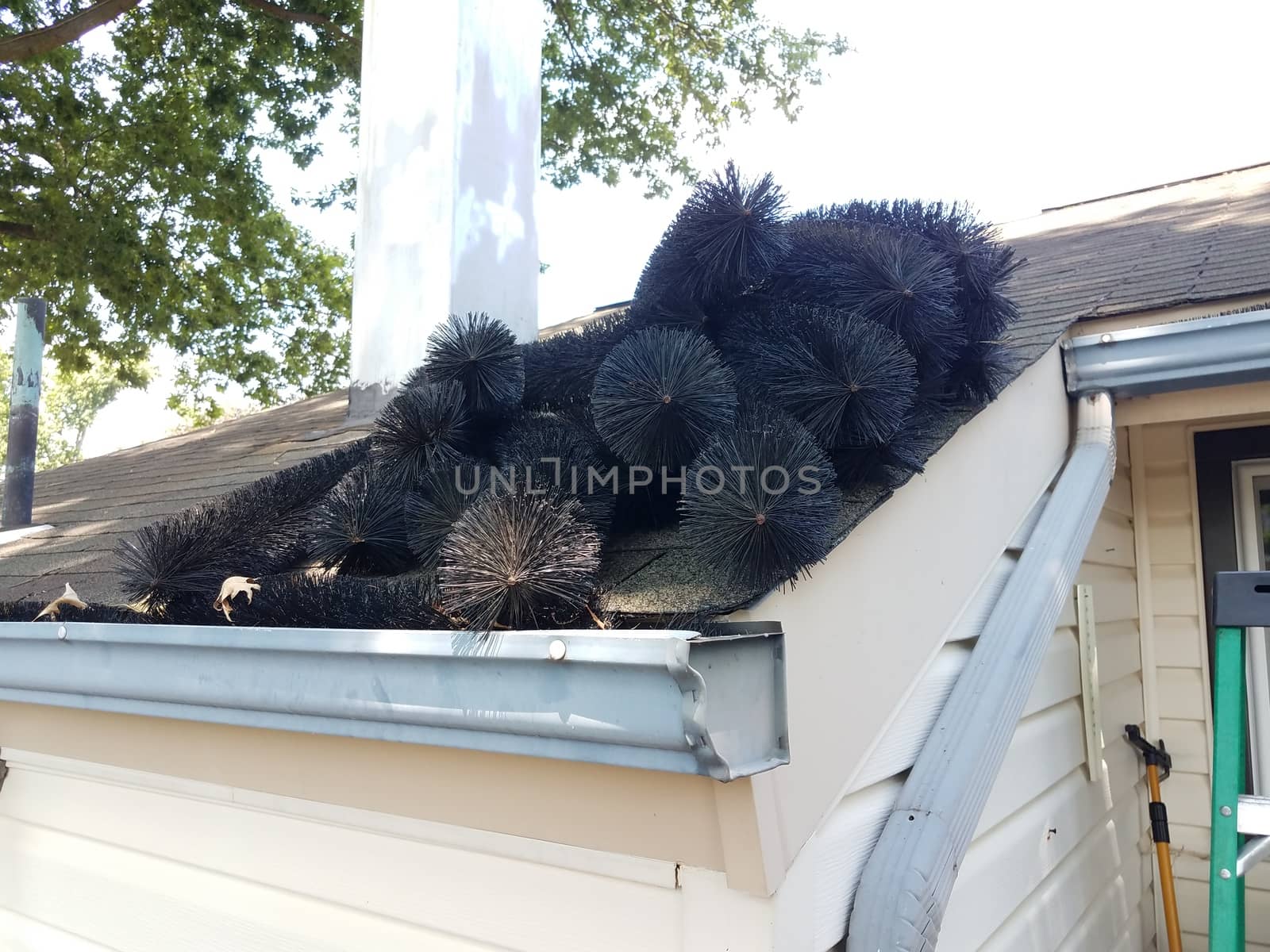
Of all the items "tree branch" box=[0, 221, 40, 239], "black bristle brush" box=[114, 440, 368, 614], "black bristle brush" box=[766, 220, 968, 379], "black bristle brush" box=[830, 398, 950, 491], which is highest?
"tree branch" box=[0, 221, 40, 239]

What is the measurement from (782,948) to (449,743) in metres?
0.52

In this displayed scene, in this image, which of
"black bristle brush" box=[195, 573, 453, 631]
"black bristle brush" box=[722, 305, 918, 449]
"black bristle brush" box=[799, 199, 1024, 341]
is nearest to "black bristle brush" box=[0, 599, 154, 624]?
"black bristle brush" box=[195, 573, 453, 631]

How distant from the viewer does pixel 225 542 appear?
1.79 meters

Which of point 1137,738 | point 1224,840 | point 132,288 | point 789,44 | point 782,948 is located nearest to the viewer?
point 782,948

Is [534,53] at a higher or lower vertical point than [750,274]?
higher

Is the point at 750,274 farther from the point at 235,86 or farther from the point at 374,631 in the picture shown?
the point at 235,86

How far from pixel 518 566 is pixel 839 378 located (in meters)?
0.58

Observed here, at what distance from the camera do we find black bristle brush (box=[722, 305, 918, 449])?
4.26 ft

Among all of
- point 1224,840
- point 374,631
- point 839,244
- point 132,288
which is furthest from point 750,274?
point 132,288

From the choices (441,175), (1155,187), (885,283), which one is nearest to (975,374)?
(885,283)

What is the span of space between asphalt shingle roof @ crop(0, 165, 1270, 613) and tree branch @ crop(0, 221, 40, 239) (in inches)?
189

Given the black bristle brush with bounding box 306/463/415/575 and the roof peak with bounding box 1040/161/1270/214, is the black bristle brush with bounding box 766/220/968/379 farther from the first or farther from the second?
the roof peak with bounding box 1040/161/1270/214

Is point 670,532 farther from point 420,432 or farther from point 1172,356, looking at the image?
point 1172,356

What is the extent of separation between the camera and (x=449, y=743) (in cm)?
118
